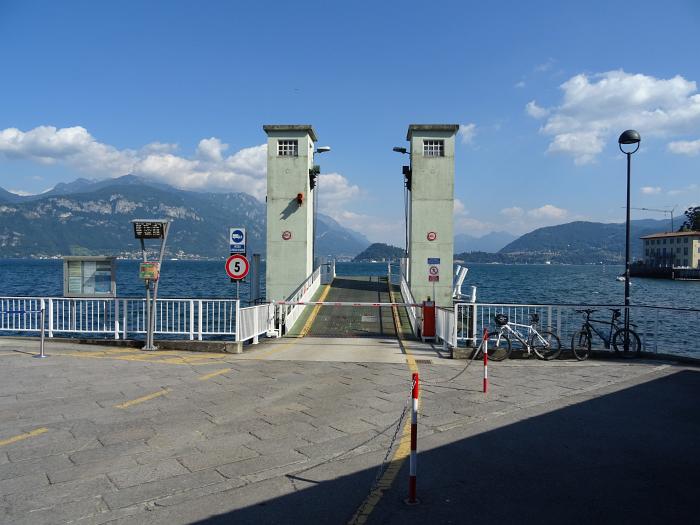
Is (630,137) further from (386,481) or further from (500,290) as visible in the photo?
(500,290)

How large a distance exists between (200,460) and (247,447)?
60cm

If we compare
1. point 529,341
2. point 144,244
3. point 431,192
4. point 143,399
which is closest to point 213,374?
point 143,399

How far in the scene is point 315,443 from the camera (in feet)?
20.6

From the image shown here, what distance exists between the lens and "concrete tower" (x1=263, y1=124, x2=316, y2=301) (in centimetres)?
2639

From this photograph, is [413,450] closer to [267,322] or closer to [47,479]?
[47,479]

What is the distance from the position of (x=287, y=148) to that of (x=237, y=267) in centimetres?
1455

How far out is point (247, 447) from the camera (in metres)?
6.09

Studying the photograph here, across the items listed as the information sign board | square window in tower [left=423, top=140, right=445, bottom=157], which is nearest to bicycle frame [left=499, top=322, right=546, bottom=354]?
the information sign board

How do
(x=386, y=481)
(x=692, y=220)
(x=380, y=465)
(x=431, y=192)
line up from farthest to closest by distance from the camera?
(x=692, y=220)
(x=431, y=192)
(x=380, y=465)
(x=386, y=481)

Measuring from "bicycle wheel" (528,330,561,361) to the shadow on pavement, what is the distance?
5.01 m

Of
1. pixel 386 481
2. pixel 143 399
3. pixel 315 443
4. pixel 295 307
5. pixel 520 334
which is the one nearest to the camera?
pixel 386 481

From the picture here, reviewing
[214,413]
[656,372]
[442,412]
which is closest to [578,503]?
[442,412]

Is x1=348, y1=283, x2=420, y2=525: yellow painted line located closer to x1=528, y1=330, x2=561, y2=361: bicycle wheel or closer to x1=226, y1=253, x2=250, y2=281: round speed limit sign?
x1=528, y1=330, x2=561, y2=361: bicycle wheel

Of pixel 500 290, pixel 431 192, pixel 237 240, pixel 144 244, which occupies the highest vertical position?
pixel 431 192
